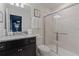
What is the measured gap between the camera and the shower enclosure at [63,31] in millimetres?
1556

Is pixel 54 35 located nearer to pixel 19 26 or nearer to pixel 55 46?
pixel 55 46

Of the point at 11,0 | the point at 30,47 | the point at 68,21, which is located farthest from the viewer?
the point at 68,21

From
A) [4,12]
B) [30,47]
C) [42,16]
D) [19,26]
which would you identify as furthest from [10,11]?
[30,47]

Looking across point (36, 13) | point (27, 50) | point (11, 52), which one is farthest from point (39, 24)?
point (11, 52)

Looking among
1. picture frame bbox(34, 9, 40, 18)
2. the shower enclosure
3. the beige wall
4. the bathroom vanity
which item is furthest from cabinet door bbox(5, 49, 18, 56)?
picture frame bbox(34, 9, 40, 18)

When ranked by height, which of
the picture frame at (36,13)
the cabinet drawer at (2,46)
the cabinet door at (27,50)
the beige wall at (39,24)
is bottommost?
the cabinet door at (27,50)

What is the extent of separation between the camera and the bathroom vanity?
1165mm

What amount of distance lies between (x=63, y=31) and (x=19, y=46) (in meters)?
1.00

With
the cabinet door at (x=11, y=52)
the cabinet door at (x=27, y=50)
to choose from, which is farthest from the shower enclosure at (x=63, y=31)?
the cabinet door at (x=11, y=52)

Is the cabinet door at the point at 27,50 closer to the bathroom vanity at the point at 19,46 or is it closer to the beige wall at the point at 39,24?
the bathroom vanity at the point at 19,46

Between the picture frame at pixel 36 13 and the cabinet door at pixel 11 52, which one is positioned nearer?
the cabinet door at pixel 11 52

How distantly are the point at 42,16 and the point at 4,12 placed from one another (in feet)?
2.26

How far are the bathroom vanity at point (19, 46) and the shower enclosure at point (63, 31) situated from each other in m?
0.29

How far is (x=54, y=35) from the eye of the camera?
1704 millimetres
